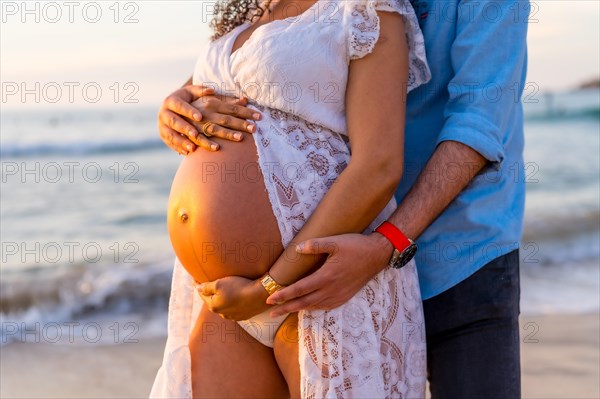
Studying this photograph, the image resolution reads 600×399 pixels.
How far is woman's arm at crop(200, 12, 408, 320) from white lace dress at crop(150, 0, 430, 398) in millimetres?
40

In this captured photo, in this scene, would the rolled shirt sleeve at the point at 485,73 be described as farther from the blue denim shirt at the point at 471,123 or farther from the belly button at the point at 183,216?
the belly button at the point at 183,216

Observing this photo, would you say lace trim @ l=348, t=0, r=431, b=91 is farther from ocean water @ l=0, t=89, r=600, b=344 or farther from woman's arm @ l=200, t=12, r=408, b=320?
ocean water @ l=0, t=89, r=600, b=344

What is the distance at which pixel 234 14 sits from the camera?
2.21 m

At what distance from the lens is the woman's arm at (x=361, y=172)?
5.97 feet

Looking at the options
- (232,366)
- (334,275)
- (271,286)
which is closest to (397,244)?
(334,275)

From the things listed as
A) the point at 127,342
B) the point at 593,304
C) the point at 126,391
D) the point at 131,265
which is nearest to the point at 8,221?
the point at 131,265

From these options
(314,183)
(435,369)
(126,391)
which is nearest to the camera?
(314,183)

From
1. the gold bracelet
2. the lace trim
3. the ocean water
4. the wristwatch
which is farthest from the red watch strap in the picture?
the ocean water

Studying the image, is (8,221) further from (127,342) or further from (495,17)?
(495,17)

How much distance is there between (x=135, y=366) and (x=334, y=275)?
248 cm

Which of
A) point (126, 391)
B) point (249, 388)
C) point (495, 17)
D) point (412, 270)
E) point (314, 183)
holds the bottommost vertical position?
point (126, 391)

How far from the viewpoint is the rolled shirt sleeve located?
1906 millimetres

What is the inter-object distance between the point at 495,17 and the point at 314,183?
1.89 feet

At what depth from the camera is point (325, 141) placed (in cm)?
192
